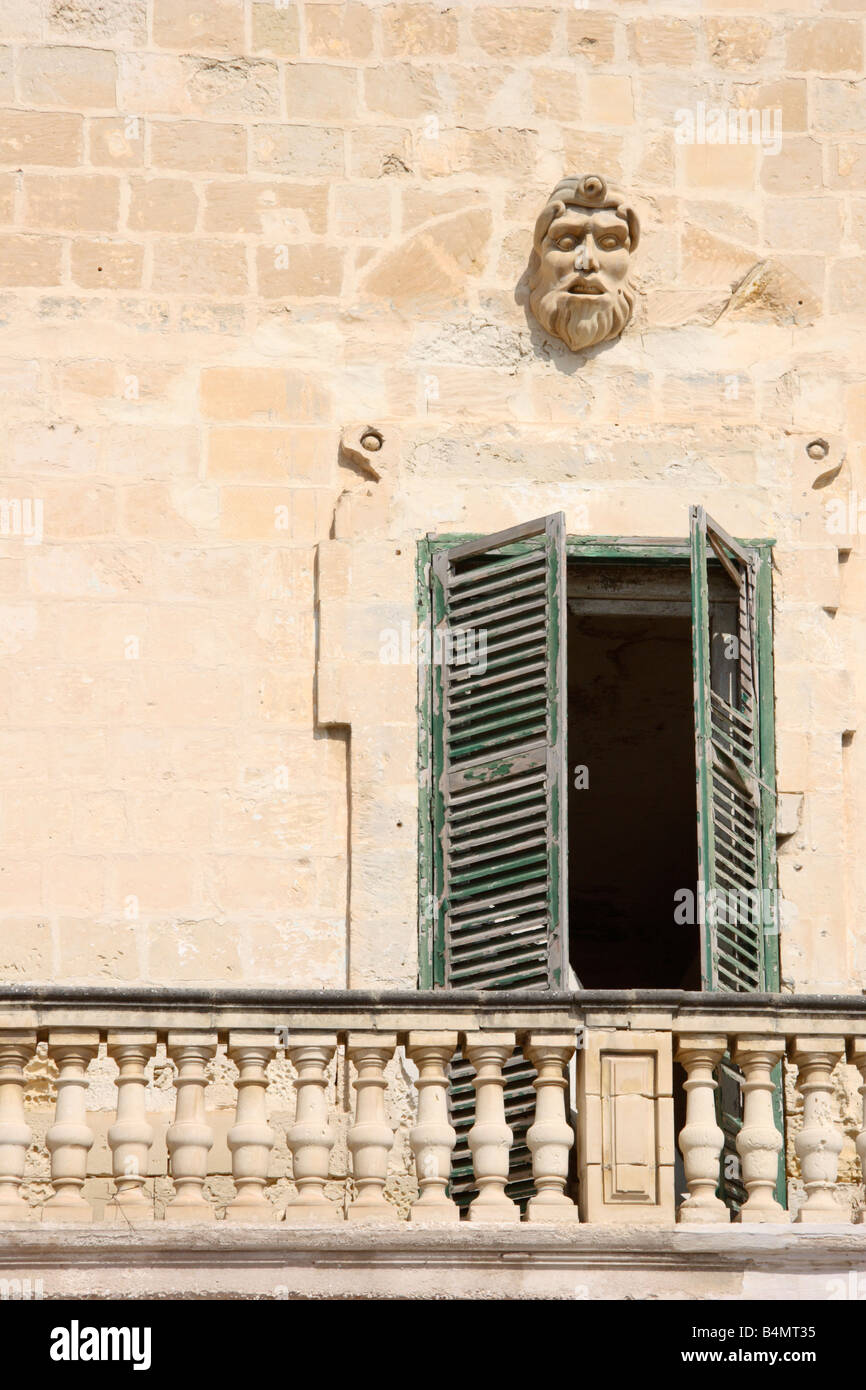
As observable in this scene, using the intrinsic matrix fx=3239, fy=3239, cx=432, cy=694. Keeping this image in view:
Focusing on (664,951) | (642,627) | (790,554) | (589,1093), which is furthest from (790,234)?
(664,951)

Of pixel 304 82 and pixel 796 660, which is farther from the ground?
pixel 304 82

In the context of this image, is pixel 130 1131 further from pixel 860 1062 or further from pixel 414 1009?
pixel 860 1062

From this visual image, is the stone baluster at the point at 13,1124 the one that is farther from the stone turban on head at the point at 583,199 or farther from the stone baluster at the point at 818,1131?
the stone turban on head at the point at 583,199

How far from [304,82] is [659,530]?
6.62 feet

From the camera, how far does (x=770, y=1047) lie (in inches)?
367

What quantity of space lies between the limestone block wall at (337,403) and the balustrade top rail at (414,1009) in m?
0.93

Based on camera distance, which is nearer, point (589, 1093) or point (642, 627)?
point (589, 1093)

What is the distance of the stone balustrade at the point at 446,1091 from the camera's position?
30.0 feet

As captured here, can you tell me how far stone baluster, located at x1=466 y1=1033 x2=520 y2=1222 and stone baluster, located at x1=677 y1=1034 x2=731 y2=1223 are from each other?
19.8 inches

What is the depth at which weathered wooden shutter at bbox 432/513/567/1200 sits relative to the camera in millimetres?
9984
